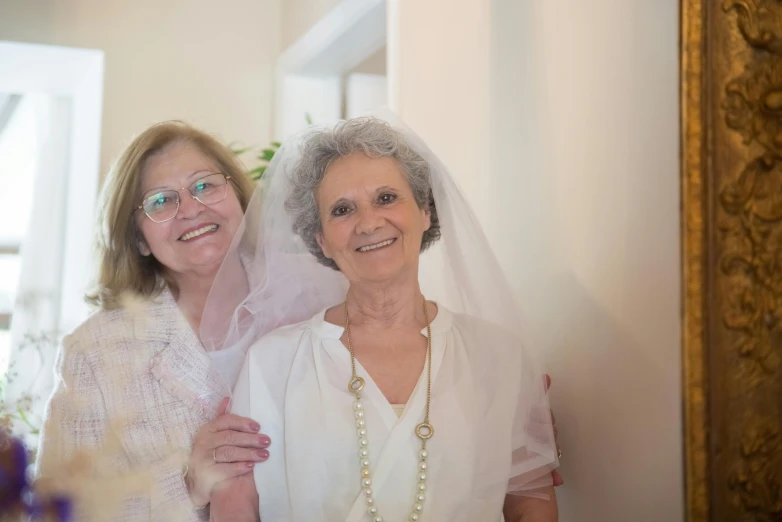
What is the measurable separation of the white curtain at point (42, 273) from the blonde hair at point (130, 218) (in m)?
0.09

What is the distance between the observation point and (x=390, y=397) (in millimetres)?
1171

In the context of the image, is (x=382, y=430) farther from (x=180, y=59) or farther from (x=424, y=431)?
(x=180, y=59)

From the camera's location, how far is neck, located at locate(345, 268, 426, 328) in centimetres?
121

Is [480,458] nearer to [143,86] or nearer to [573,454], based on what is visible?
[573,454]

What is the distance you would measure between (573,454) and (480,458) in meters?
0.26

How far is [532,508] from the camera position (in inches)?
48.7

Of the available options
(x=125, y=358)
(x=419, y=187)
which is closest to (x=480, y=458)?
(x=419, y=187)

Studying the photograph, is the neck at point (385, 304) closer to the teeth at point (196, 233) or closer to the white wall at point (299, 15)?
the teeth at point (196, 233)

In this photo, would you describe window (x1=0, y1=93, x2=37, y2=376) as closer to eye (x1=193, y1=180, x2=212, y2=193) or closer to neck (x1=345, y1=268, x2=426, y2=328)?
eye (x1=193, y1=180, x2=212, y2=193)

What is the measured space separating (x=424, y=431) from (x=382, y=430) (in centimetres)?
7

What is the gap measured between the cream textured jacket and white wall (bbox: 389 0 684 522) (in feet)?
2.14

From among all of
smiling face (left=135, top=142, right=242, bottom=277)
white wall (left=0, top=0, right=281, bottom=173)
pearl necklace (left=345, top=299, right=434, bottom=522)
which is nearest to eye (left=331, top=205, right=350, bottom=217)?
pearl necklace (left=345, top=299, right=434, bottom=522)

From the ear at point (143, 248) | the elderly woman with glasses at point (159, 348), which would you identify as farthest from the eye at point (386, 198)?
the ear at point (143, 248)

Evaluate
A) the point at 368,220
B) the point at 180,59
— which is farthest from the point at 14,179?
the point at 180,59
